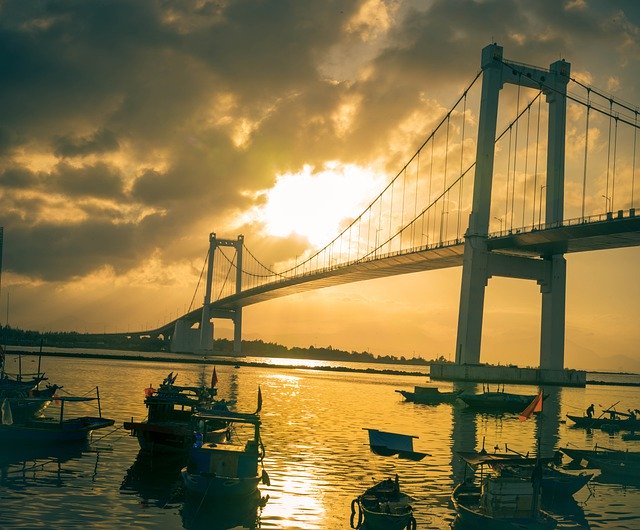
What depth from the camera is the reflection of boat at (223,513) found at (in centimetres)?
2072

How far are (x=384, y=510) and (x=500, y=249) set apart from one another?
6383 centimetres

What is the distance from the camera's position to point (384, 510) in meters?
20.1

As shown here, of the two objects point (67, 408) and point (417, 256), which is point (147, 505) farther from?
point (417, 256)

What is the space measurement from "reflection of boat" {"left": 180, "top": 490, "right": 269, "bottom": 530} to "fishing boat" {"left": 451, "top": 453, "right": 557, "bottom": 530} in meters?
5.41

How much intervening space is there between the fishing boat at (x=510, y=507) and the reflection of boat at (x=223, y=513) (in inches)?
213

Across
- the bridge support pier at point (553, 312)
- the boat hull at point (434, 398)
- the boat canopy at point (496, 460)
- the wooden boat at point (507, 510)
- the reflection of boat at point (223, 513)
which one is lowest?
the reflection of boat at point (223, 513)

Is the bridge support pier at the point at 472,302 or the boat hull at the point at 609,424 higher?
the bridge support pier at the point at 472,302

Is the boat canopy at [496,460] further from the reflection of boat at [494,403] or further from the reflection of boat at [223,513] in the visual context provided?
the reflection of boat at [494,403]

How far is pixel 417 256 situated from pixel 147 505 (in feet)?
216

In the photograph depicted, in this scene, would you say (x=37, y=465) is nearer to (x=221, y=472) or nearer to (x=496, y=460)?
(x=221, y=472)

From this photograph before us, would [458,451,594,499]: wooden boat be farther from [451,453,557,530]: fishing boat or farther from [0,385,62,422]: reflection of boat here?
[0,385,62,422]: reflection of boat

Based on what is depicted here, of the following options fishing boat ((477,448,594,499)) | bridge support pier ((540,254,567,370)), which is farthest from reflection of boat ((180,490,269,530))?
bridge support pier ((540,254,567,370))

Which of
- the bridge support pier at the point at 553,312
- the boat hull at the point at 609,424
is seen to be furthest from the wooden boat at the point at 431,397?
the bridge support pier at the point at 553,312

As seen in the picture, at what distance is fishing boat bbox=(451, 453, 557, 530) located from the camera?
19.6 metres
